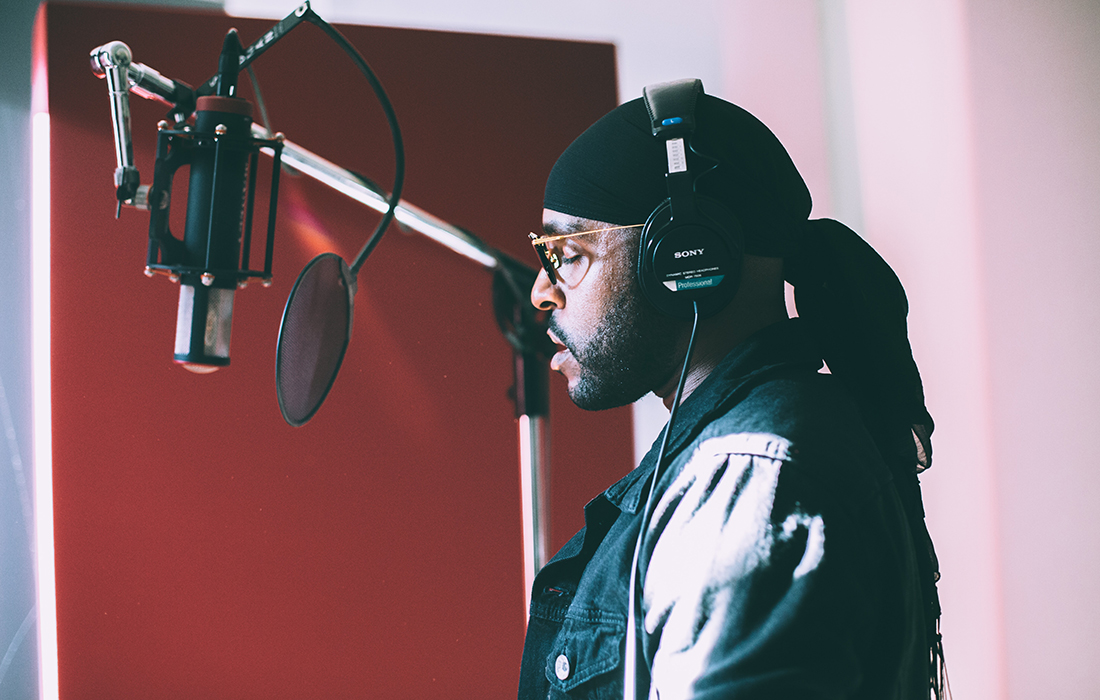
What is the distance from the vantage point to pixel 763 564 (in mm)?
569

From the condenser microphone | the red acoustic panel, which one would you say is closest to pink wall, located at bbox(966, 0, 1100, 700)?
the red acoustic panel

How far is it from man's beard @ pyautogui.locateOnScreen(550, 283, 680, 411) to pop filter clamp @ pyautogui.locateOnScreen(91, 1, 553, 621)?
0.96ft

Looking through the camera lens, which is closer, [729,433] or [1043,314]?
[729,433]

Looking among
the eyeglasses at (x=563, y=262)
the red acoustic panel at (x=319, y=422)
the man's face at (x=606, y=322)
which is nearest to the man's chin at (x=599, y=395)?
the man's face at (x=606, y=322)

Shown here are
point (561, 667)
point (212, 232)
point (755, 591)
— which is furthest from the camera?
point (212, 232)

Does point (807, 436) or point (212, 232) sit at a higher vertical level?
point (212, 232)

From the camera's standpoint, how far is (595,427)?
1.73 meters

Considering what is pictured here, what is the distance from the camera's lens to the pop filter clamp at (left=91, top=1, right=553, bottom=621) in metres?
0.85

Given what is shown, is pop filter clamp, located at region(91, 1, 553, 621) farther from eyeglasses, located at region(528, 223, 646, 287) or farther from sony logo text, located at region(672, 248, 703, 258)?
sony logo text, located at region(672, 248, 703, 258)

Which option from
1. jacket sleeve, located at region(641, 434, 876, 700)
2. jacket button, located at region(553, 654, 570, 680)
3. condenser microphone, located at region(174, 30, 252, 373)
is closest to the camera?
jacket sleeve, located at region(641, 434, 876, 700)

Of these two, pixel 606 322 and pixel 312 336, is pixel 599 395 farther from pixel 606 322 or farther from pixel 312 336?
pixel 312 336

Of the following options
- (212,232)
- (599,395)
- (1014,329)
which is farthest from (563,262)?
(1014,329)

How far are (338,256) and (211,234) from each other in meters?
0.14

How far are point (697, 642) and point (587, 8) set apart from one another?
154 centimetres
